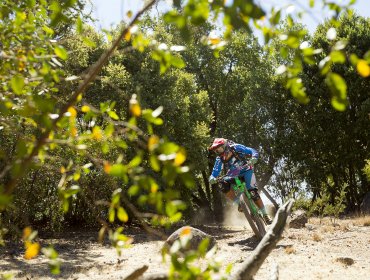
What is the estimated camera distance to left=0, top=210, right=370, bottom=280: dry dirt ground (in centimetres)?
661

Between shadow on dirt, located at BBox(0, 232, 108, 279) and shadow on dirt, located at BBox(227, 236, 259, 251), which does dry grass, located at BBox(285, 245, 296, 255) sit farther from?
shadow on dirt, located at BBox(0, 232, 108, 279)

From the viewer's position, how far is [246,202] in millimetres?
9273

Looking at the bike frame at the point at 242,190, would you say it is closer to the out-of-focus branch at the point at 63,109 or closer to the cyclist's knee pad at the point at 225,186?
the cyclist's knee pad at the point at 225,186

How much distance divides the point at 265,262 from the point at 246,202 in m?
2.24

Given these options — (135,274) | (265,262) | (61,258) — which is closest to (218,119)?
(61,258)

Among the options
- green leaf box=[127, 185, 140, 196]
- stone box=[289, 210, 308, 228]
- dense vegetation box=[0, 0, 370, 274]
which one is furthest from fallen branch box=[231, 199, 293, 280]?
stone box=[289, 210, 308, 228]

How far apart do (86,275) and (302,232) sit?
5670mm

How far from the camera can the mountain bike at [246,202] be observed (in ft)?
30.1

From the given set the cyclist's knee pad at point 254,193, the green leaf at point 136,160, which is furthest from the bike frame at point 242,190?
the green leaf at point 136,160

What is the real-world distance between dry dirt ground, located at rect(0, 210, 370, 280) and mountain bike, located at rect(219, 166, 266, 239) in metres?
0.34

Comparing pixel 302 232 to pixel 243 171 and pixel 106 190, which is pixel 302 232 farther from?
pixel 106 190

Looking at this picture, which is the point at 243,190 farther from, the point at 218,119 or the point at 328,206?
the point at 218,119

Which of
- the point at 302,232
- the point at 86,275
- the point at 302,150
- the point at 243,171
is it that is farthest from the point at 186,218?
the point at 86,275

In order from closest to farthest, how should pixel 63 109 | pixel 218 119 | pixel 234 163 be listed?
pixel 63 109, pixel 234 163, pixel 218 119
